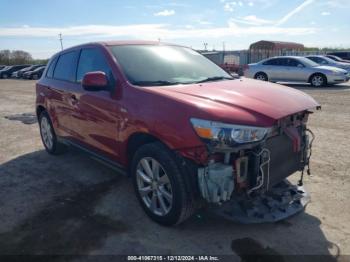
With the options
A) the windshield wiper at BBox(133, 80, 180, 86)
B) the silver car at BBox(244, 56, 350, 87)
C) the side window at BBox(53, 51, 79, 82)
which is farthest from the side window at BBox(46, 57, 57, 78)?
the silver car at BBox(244, 56, 350, 87)

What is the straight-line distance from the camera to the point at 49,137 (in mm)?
5957

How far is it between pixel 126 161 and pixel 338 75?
14338mm

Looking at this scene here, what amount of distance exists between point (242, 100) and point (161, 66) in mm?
1258

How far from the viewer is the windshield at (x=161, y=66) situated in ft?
12.3

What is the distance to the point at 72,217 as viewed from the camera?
3.76 metres

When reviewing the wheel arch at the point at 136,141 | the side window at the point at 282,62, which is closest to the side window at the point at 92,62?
the wheel arch at the point at 136,141

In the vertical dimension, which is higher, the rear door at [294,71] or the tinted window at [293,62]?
the tinted window at [293,62]

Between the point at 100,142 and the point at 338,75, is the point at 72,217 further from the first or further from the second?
the point at 338,75

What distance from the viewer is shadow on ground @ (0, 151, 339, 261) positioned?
310 centimetres

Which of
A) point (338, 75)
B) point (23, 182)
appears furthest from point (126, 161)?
point (338, 75)

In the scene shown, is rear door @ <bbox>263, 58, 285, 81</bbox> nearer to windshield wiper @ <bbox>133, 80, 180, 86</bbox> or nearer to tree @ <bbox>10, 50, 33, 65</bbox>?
windshield wiper @ <bbox>133, 80, 180, 86</bbox>

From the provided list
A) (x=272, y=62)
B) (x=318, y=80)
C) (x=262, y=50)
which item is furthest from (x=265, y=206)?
(x=262, y=50)

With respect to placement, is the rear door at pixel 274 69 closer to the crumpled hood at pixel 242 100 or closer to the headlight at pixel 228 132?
the crumpled hood at pixel 242 100

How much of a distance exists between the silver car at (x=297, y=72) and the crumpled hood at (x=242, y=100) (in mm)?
13225
